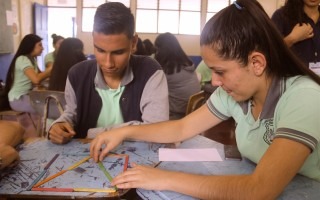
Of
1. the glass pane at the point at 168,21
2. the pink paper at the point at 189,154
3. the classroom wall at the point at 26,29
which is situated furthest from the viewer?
the glass pane at the point at 168,21

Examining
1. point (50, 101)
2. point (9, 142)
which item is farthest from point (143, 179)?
point (50, 101)

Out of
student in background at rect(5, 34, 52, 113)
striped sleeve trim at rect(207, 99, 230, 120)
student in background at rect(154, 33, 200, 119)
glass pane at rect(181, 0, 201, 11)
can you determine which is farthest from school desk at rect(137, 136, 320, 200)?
glass pane at rect(181, 0, 201, 11)

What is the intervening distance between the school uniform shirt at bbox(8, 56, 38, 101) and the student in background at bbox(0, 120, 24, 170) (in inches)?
88.1

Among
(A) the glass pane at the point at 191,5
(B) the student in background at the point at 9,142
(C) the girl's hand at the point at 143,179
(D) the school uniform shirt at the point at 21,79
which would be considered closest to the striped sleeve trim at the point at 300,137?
(C) the girl's hand at the point at 143,179

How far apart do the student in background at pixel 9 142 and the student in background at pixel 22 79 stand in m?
2.11

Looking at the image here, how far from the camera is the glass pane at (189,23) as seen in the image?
8422 millimetres

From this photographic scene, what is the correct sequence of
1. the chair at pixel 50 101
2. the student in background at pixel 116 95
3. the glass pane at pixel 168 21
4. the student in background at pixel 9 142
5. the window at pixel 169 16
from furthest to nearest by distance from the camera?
1. the glass pane at pixel 168 21
2. the window at pixel 169 16
3. the chair at pixel 50 101
4. the student in background at pixel 116 95
5. the student in background at pixel 9 142

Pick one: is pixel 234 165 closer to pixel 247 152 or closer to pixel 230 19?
pixel 247 152

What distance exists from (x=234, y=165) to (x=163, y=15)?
778cm

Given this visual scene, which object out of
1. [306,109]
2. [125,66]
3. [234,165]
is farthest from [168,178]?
[125,66]

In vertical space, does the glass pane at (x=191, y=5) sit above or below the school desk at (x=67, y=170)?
above

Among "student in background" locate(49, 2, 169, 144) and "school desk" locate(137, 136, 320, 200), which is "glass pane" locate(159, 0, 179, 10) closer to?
"student in background" locate(49, 2, 169, 144)

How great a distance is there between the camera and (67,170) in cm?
104

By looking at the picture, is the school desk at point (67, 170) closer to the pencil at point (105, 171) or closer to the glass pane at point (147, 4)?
the pencil at point (105, 171)
